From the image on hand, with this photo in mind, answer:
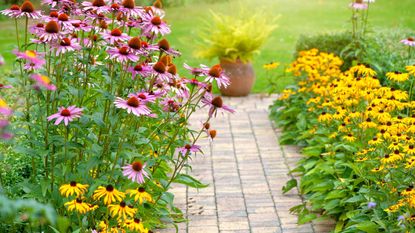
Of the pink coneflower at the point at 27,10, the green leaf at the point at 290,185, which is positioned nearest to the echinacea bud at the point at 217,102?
the pink coneflower at the point at 27,10

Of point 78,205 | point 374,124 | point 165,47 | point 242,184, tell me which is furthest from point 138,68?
point 242,184

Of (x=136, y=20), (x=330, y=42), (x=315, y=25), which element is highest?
(x=136, y=20)

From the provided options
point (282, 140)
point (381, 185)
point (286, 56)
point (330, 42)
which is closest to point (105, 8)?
point (381, 185)

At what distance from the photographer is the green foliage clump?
802 centimetres

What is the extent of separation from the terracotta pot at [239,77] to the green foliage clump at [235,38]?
0.07 metres

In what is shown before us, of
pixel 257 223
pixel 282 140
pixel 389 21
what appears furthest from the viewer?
pixel 389 21

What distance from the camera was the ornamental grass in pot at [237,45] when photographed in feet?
26.3

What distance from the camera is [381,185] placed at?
13.4ft

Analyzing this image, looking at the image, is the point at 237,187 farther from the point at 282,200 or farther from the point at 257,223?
the point at 257,223

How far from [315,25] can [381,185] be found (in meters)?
8.69

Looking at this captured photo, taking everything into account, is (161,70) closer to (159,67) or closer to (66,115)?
(159,67)

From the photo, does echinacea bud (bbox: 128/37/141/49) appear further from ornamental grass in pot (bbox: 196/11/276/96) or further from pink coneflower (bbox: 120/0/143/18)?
ornamental grass in pot (bbox: 196/11/276/96)

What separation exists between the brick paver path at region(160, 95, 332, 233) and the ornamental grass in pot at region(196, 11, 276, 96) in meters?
0.72

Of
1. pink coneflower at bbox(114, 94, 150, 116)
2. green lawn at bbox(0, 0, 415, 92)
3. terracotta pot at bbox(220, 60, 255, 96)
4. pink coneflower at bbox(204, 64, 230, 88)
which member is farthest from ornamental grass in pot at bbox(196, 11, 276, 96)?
pink coneflower at bbox(114, 94, 150, 116)
